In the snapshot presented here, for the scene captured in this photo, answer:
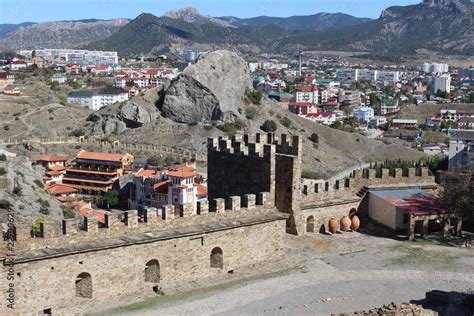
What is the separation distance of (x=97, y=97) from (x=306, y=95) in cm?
6376

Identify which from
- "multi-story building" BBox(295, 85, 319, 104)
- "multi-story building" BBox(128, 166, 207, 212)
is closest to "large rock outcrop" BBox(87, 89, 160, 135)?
"multi-story building" BBox(128, 166, 207, 212)

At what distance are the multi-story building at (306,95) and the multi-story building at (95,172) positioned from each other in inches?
3921

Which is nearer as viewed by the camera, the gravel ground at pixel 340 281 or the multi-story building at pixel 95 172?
the gravel ground at pixel 340 281

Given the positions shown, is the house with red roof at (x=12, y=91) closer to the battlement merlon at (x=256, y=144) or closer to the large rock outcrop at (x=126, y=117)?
the large rock outcrop at (x=126, y=117)

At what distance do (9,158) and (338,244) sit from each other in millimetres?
58682

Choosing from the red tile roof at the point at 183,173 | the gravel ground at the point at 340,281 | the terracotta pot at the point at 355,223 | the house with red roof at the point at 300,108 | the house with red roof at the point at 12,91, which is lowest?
the red tile roof at the point at 183,173

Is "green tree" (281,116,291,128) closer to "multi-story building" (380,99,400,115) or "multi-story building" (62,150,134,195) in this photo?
"multi-story building" (62,150,134,195)

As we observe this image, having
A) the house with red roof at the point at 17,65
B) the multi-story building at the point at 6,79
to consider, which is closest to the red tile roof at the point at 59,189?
the multi-story building at the point at 6,79

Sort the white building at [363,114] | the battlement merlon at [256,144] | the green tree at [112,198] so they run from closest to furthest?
the battlement merlon at [256,144]
the green tree at [112,198]
the white building at [363,114]

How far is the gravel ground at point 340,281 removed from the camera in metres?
16.9

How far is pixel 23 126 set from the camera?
103438 mm

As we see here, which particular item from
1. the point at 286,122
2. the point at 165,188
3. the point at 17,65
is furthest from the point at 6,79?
the point at 165,188

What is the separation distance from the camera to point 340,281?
19.0 meters

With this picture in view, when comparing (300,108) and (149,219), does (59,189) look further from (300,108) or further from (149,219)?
(300,108)
